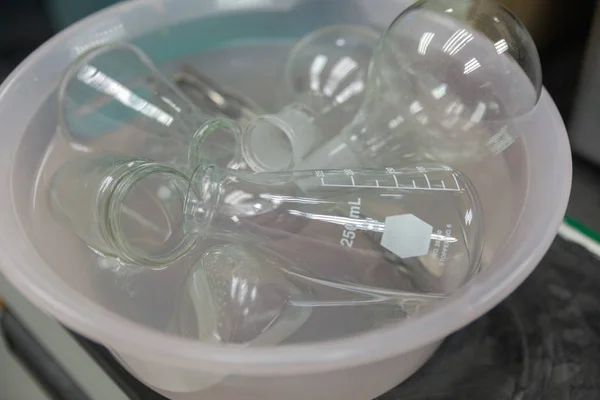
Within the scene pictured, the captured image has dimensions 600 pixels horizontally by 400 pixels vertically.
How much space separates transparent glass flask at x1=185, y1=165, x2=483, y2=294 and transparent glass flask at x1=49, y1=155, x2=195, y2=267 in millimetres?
41

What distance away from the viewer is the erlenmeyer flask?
1.51 ft

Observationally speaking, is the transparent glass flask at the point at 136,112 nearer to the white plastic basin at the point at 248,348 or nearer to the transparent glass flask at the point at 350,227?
the white plastic basin at the point at 248,348

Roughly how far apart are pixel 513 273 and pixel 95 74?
0.44 metres

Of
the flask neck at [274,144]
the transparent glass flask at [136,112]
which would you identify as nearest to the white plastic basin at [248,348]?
the transparent glass flask at [136,112]

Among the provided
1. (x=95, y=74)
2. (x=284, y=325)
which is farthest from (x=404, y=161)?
(x=95, y=74)

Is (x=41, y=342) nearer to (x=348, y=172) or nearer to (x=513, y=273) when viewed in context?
(x=348, y=172)

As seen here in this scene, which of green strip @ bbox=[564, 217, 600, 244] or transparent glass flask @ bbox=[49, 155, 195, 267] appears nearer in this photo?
transparent glass flask @ bbox=[49, 155, 195, 267]

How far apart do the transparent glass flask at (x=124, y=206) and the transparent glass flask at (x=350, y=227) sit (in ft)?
0.14

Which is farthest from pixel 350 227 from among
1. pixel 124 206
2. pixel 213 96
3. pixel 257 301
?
pixel 213 96

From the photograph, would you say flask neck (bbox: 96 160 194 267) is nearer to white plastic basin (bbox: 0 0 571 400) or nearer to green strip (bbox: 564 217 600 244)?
white plastic basin (bbox: 0 0 571 400)

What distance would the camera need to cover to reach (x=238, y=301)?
1.52 feet

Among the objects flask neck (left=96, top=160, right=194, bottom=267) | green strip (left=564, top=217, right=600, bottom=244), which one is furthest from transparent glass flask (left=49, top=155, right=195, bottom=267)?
green strip (left=564, top=217, right=600, bottom=244)

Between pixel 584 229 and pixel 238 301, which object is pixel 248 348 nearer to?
pixel 238 301

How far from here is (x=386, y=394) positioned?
18.8 inches
